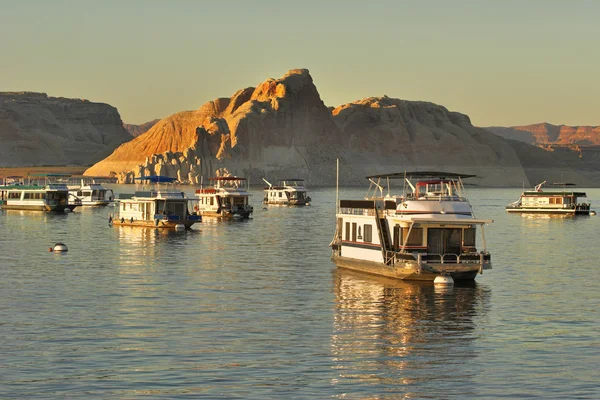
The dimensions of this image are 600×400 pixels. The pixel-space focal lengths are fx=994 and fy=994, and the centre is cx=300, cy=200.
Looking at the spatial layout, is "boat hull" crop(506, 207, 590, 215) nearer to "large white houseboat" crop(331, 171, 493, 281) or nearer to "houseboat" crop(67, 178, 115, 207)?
"houseboat" crop(67, 178, 115, 207)

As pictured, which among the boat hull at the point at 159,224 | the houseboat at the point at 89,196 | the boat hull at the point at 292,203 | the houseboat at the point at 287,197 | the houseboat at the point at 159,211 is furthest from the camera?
the houseboat at the point at 287,197

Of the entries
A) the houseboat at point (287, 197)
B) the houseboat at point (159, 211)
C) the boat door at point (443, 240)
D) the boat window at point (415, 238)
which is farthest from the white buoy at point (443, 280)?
the houseboat at point (287, 197)

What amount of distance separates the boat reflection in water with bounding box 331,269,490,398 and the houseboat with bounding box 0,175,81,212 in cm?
7843

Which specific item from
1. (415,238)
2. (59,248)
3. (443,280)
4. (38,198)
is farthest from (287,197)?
(443,280)

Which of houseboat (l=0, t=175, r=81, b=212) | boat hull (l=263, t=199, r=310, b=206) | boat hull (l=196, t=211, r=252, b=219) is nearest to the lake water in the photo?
boat hull (l=196, t=211, r=252, b=219)

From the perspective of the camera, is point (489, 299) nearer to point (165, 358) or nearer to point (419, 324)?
point (419, 324)

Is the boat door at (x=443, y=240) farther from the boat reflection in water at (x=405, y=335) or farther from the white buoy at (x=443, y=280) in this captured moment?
the white buoy at (x=443, y=280)

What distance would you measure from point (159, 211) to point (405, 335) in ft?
180

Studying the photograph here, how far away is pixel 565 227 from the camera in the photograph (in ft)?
334

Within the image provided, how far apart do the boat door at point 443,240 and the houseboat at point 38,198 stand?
81.9 metres

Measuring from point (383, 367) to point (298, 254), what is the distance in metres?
36.2

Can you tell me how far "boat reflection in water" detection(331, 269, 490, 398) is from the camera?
91.4ft

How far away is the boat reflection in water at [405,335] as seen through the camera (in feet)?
91.4

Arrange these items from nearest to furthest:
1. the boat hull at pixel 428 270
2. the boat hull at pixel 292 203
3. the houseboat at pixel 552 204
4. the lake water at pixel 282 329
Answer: the lake water at pixel 282 329, the boat hull at pixel 428 270, the houseboat at pixel 552 204, the boat hull at pixel 292 203
